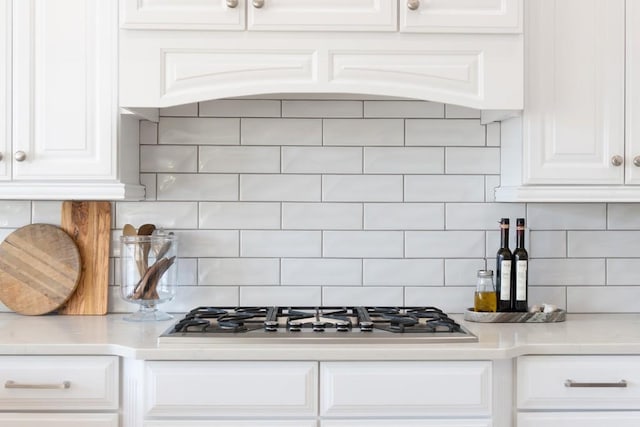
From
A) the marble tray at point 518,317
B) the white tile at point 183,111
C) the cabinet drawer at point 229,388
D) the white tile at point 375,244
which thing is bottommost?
the cabinet drawer at point 229,388

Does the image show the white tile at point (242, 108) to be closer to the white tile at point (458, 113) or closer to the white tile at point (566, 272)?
the white tile at point (458, 113)

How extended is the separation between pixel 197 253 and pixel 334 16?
99 centimetres

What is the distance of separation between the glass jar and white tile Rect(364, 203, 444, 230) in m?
0.28

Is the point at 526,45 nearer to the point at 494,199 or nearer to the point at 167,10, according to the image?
the point at 494,199

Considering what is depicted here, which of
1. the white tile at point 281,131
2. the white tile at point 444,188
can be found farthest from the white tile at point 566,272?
the white tile at point 281,131

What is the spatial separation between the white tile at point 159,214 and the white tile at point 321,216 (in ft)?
1.11

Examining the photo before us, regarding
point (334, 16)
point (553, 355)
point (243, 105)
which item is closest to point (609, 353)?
point (553, 355)

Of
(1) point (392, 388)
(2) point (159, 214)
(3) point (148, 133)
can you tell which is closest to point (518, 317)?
(1) point (392, 388)

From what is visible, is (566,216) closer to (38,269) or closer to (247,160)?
(247,160)

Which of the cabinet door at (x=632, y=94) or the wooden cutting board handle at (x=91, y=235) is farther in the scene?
the wooden cutting board handle at (x=91, y=235)

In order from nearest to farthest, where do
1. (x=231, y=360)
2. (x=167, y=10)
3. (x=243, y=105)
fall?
(x=231, y=360)
(x=167, y=10)
(x=243, y=105)

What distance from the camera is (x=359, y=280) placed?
2.91 metres

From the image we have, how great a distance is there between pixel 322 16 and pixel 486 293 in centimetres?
107

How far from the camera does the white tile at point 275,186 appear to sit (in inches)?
114
